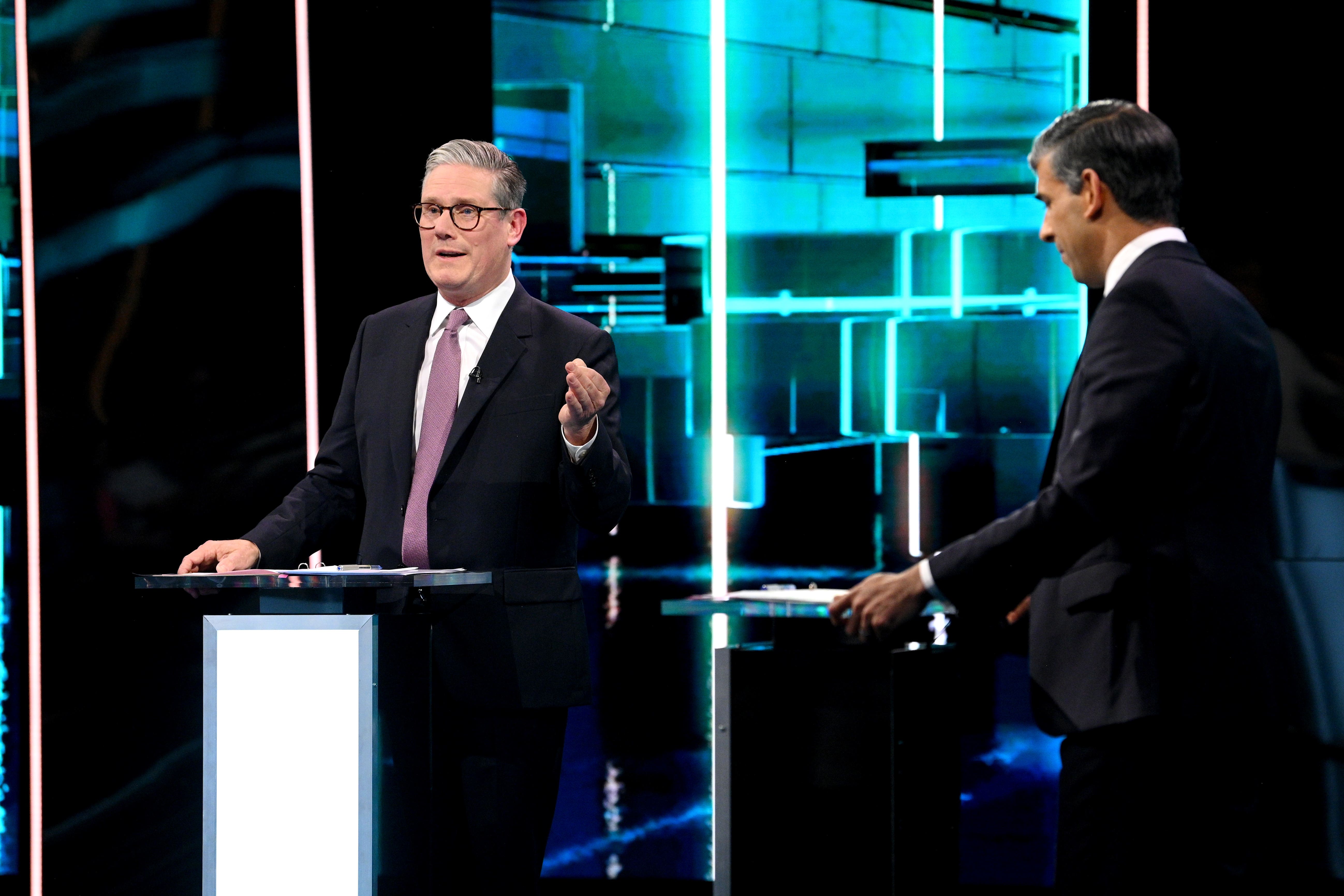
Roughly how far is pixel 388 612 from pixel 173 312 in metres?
1.35

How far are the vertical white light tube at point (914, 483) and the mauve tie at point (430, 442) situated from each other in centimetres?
136

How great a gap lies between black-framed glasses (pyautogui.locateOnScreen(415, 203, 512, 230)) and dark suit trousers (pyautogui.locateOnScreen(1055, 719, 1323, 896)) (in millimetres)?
1394

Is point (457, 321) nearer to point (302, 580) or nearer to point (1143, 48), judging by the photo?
point (302, 580)

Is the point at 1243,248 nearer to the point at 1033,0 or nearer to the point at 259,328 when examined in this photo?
the point at 1033,0

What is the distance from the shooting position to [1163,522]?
1.81 meters

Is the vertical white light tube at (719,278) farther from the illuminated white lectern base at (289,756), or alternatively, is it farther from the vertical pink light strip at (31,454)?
the vertical pink light strip at (31,454)

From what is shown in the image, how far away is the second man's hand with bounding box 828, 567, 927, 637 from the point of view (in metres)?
1.89

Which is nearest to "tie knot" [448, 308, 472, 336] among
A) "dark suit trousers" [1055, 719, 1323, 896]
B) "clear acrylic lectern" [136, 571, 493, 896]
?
"clear acrylic lectern" [136, 571, 493, 896]

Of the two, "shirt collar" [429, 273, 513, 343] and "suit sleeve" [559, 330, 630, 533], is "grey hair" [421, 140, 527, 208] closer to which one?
"shirt collar" [429, 273, 513, 343]

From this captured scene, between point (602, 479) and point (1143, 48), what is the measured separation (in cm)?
171

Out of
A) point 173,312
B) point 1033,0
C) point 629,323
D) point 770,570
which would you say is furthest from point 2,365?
point 1033,0

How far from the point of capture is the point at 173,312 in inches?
130

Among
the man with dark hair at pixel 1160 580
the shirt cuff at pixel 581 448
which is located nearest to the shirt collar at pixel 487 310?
the shirt cuff at pixel 581 448

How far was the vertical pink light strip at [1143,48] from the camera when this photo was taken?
317 cm
